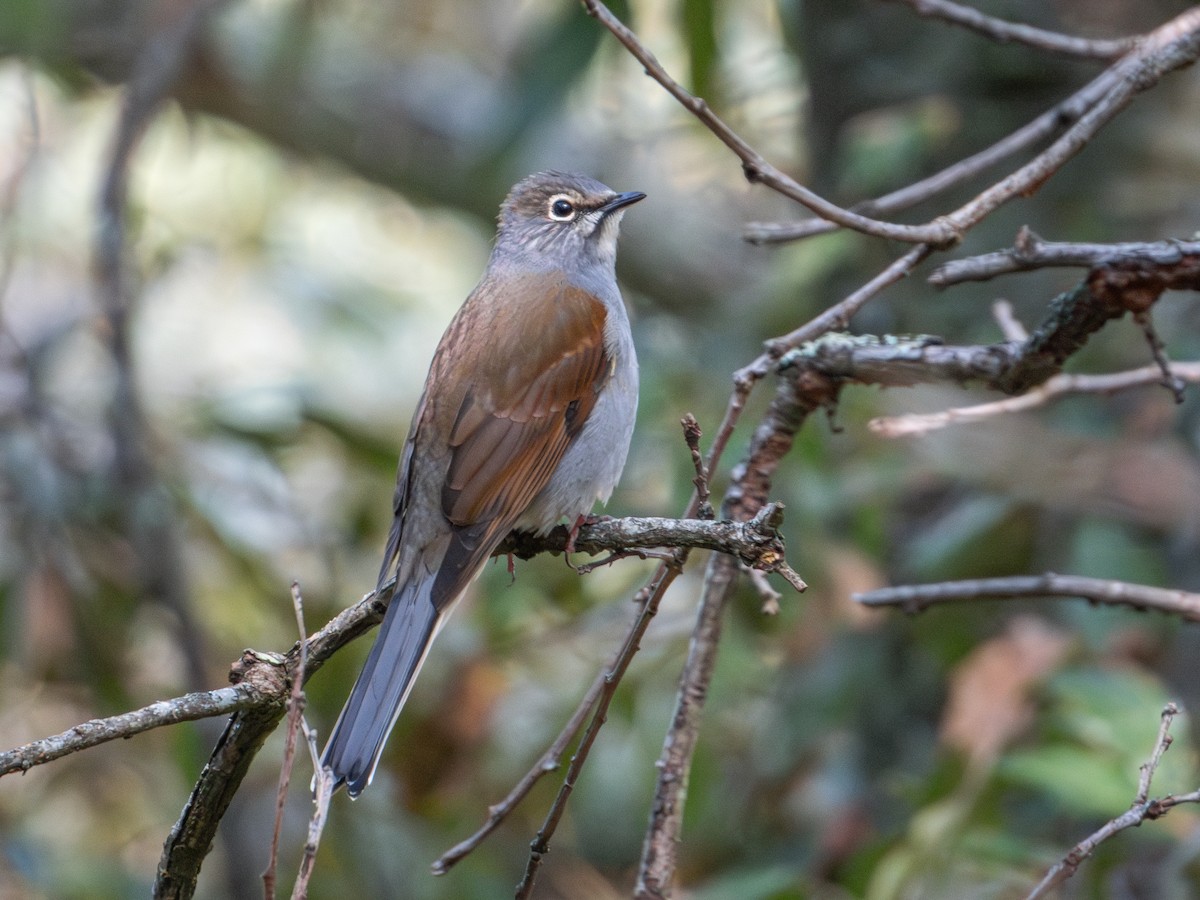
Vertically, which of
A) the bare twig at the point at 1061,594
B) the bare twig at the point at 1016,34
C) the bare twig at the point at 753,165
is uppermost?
the bare twig at the point at 1016,34

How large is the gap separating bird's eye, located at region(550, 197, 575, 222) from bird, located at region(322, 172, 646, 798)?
378 mm

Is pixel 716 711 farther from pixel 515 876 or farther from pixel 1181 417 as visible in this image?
pixel 1181 417

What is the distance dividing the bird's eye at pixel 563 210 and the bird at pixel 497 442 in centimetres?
38

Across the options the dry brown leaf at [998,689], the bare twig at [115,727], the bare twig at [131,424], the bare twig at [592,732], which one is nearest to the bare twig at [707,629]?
the bare twig at [592,732]

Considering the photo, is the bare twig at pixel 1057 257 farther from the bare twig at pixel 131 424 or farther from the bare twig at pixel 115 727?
the bare twig at pixel 131 424

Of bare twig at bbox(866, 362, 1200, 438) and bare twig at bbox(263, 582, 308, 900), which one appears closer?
bare twig at bbox(263, 582, 308, 900)

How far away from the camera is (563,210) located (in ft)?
15.7

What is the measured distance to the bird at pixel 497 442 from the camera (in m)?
3.39

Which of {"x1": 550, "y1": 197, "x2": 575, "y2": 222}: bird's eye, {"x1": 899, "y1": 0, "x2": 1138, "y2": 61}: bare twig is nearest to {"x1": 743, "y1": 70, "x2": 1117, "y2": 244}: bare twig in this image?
{"x1": 899, "y1": 0, "x2": 1138, "y2": 61}: bare twig

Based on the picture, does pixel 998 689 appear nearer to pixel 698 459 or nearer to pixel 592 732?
pixel 592 732

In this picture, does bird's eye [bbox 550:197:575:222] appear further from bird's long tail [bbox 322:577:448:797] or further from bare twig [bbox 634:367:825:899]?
bare twig [bbox 634:367:825:899]

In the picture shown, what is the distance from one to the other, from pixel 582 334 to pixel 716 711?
6.37ft

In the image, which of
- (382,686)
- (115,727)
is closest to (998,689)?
(382,686)

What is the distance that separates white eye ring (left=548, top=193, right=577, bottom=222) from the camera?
478cm
